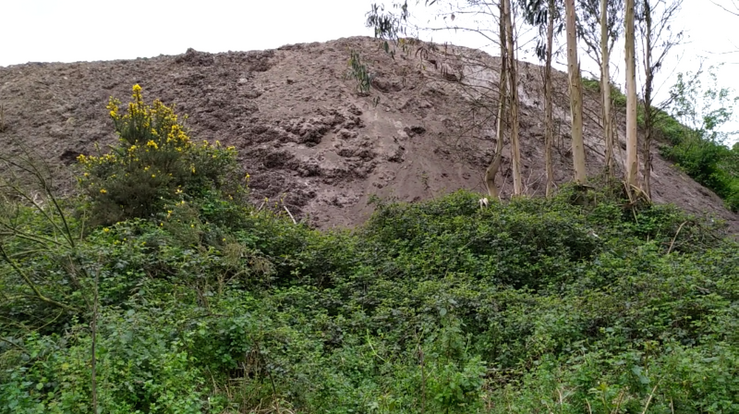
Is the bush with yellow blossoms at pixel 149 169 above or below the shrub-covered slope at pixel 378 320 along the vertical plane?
above

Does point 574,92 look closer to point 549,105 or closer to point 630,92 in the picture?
point 630,92

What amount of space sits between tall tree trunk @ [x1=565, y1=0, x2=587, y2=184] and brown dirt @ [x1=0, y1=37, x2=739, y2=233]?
2.54m

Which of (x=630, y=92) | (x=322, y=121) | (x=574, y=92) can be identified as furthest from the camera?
(x=322, y=121)

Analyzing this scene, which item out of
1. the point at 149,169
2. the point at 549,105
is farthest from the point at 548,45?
the point at 149,169

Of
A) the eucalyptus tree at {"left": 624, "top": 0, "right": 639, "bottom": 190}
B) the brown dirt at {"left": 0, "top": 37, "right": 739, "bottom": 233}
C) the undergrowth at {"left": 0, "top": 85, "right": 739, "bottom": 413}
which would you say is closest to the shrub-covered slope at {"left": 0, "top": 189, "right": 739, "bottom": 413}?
the undergrowth at {"left": 0, "top": 85, "right": 739, "bottom": 413}

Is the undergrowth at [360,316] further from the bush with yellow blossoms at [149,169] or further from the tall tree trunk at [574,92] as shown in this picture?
the tall tree trunk at [574,92]

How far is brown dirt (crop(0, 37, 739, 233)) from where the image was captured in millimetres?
16609

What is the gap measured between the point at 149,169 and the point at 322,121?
845 centimetres

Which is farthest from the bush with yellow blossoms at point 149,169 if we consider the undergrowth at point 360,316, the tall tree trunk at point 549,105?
the tall tree trunk at point 549,105

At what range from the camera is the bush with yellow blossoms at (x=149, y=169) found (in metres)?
10.0

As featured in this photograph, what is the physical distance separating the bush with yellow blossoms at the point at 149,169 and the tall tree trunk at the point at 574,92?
788 centimetres

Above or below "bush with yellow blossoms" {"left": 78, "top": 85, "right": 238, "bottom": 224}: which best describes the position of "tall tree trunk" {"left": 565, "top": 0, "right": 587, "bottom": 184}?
above

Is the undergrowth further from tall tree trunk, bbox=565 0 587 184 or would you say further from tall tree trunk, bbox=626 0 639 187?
tall tree trunk, bbox=565 0 587 184

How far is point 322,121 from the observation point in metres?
18.1
